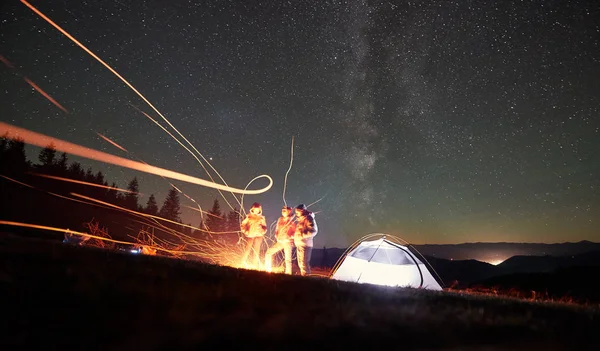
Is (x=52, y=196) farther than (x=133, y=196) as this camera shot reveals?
No

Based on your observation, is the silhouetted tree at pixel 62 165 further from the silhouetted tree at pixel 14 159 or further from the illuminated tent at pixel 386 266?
the illuminated tent at pixel 386 266

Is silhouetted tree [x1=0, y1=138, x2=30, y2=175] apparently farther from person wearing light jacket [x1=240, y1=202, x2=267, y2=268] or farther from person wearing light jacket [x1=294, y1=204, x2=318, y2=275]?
person wearing light jacket [x1=294, y1=204, x2=318, y2=275]

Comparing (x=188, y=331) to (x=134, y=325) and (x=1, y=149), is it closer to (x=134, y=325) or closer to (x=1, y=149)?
(x=134, y=325)

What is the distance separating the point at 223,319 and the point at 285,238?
12836 mm

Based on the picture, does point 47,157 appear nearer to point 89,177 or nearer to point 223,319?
point 89,177

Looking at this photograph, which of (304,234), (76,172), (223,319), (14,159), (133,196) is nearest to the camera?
(223,319)

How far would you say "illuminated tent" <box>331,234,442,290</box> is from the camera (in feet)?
47.8

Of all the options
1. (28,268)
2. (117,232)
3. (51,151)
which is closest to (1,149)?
(51,151)

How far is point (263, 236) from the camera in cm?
1645

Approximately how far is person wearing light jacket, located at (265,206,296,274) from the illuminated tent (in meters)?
2.13

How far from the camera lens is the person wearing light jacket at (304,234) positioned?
14156mm

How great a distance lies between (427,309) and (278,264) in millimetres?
14391

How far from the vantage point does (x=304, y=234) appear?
14.2m

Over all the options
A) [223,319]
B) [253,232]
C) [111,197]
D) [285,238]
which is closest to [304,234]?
[285,238]
